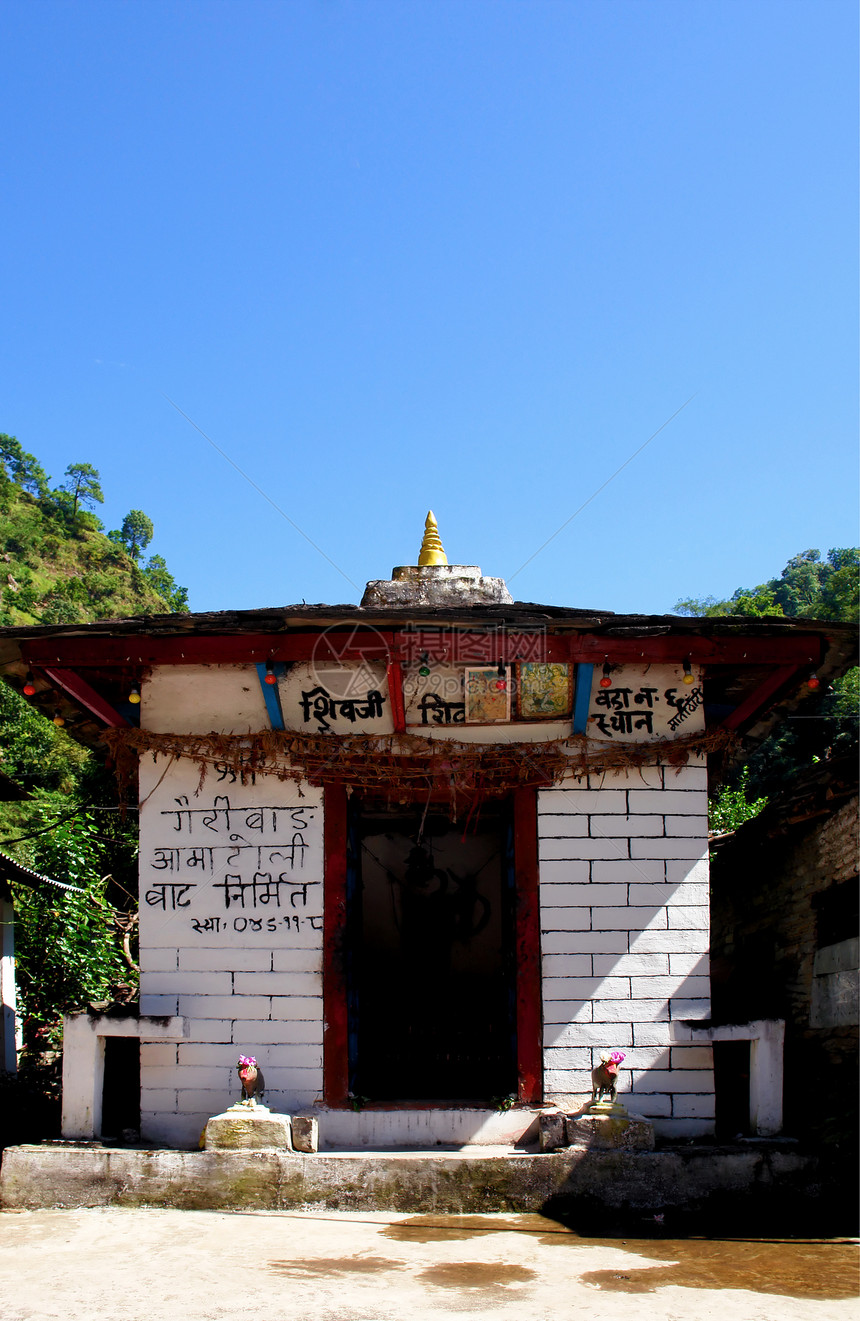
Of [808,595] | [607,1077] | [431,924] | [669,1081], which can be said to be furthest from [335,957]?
[808,595]

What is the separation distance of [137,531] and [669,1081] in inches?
3908

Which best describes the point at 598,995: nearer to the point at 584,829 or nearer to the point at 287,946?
A: the point at 584,829

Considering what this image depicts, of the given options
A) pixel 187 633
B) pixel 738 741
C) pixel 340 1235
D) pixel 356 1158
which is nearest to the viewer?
pixel 340 1235

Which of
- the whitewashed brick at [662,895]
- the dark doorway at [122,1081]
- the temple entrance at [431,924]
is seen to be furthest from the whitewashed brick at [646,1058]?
the temple entrance at [431,924]

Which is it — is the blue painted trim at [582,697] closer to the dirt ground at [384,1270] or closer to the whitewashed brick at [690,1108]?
the whitewashed brick at [690,1108]

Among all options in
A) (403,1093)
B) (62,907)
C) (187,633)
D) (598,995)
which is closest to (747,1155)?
(598,995)

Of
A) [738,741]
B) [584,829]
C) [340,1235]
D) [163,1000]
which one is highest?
[738,741]

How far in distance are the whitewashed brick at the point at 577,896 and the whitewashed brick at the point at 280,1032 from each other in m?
2.17

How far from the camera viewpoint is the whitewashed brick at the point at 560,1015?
8.61 m

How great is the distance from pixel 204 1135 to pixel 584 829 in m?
3.91

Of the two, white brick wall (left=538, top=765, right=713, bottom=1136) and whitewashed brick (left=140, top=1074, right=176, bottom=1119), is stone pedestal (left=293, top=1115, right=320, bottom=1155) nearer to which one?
whitewashed brick (left=140, top=1074, right=176, bottom=1119)

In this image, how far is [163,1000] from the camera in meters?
8.77

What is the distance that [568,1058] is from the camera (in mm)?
8570

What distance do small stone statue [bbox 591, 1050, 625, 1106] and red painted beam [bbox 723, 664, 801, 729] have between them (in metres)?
3.04
